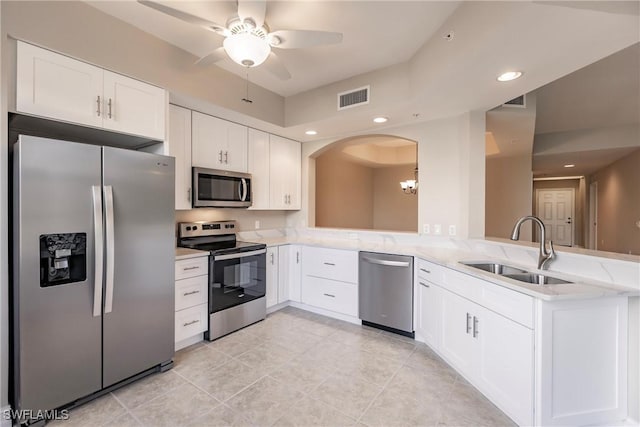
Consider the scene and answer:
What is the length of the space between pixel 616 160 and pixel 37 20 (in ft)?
30.4

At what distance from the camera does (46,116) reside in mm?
1858

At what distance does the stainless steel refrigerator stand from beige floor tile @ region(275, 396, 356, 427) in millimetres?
1192

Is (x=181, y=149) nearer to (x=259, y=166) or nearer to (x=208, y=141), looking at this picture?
(x=208, y=141)

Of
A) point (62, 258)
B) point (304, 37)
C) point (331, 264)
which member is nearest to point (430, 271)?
point (331, 264)

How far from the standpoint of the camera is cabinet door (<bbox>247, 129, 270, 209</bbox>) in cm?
376

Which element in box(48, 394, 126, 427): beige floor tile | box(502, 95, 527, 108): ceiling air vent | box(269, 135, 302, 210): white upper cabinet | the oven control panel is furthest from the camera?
box(269, 135, 302, 210): white upper cabinet

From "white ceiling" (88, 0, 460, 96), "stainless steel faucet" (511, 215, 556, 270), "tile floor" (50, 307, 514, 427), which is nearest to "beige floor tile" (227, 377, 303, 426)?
"tile floor" (50, 307, 514, 427)

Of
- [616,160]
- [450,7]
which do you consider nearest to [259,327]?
[450,7]

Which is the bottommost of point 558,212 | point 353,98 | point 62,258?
point 62,258

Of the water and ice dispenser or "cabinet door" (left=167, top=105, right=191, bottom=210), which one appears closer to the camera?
the water and ice dispenser

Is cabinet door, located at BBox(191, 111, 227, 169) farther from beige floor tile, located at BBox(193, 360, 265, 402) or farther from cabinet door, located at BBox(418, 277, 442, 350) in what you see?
cabinet door, located at BBox(418, 277, 442, 350)

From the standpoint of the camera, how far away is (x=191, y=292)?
2.72 meters

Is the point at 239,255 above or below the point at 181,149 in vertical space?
below

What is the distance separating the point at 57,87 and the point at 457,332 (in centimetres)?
346
